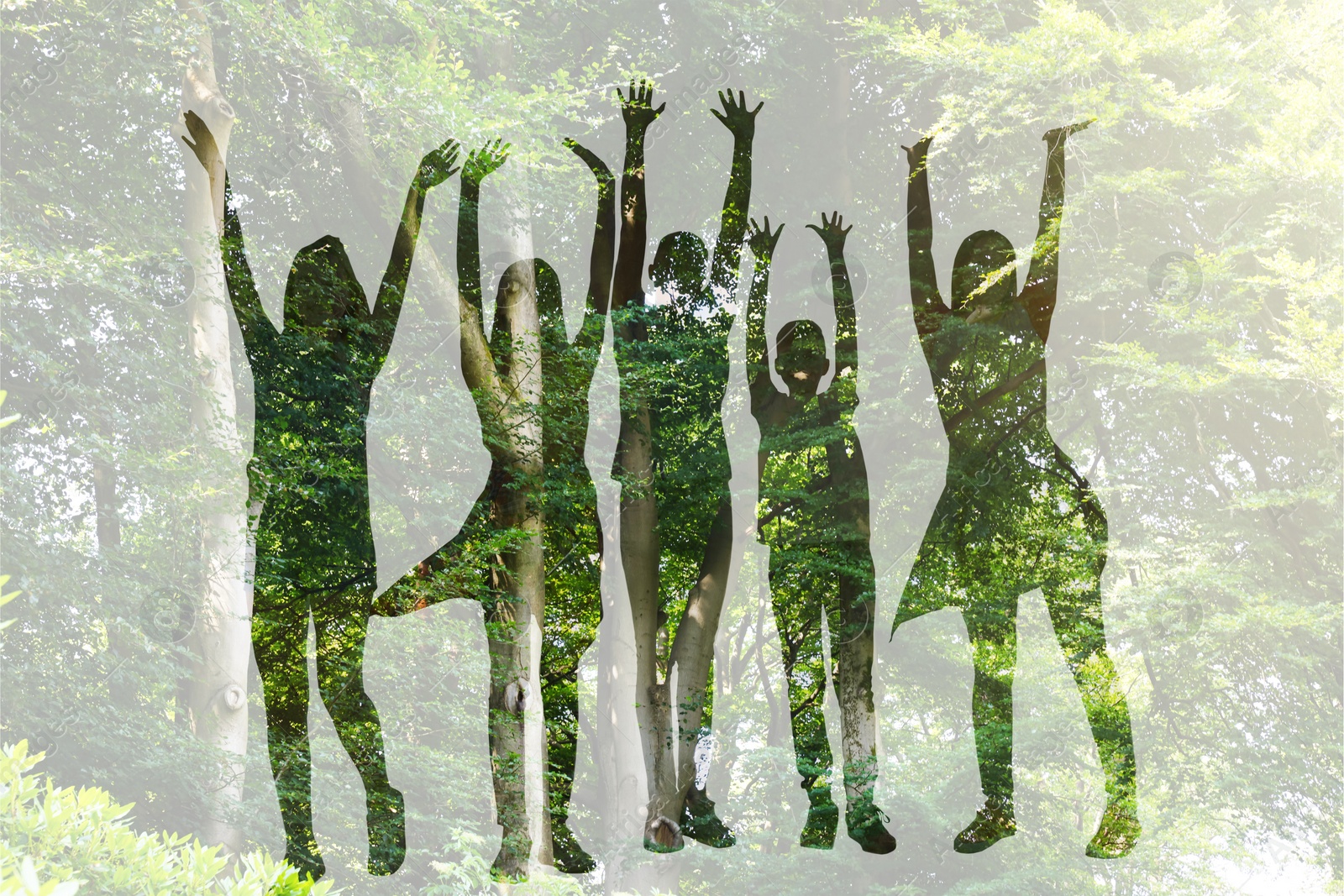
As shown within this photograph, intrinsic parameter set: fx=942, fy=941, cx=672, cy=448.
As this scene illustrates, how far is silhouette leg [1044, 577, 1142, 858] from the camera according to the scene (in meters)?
8.45

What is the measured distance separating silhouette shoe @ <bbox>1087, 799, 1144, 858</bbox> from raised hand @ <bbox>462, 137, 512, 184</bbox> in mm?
7776

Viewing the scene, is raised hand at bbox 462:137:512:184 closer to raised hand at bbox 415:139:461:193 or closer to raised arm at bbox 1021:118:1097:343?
raised hand at bbox 415:139:461:193

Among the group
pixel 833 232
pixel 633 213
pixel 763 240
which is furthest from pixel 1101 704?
pixel 633 213

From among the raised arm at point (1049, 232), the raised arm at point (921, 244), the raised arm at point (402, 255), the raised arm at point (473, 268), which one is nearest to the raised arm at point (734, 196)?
the raised arm at point (921, 244)

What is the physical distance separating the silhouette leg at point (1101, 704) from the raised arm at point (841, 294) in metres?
3.03

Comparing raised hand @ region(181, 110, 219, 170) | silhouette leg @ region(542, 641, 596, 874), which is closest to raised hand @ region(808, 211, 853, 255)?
silhouette leg @ region(542, 641, 596, 874)

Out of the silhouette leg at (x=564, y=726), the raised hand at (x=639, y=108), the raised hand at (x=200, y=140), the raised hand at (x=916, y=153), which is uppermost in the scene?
the raised hand at (x=639, y=108)

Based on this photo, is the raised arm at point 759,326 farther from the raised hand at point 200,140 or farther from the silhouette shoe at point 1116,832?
the raised hand at point 200,140

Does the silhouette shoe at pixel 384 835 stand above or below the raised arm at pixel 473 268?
below

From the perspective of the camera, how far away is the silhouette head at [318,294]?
24.2ft

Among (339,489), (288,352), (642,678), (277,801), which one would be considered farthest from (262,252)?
(642,678)

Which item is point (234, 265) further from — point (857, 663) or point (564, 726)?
point (564, 726)

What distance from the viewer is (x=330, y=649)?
313 inches

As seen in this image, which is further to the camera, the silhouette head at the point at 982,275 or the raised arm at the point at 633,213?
the raised arm at the point at 633,213
